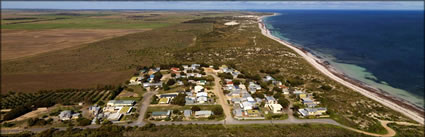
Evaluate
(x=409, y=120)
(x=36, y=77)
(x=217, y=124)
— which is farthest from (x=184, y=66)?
(x=409, y=120)

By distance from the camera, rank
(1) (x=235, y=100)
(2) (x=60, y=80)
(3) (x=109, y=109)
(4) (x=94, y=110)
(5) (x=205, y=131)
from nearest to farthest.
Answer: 1. (5) (x=205, y=131)
2. (4) (x=94, y=110)
3. (3) (x=109, y=109)
4. (1) (x=235, y=100)
5. (2) (x=60, y=80)

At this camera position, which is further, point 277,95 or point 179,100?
point 277,95

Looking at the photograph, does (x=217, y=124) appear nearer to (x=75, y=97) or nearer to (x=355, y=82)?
(x=75, y=97)

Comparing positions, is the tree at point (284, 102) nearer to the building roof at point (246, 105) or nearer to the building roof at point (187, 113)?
the building roof at point (246, 105)

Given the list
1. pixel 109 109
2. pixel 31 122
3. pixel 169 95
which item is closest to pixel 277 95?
pixel 169 95

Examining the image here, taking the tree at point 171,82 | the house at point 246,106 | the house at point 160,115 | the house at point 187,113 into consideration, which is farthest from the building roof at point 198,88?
the house at point 246,106

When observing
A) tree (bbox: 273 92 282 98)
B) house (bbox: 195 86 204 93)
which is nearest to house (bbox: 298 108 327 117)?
tree (bbox: 273 92 282 98)

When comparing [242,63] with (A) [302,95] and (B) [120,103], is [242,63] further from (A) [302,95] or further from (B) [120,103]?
(B) [120,103]

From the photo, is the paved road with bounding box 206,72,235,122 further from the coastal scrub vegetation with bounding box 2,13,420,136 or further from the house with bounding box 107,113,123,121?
the house with bounding box 107,113,123,121
